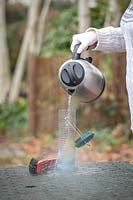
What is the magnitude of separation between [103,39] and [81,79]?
20cm

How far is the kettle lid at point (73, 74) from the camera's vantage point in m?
1.79

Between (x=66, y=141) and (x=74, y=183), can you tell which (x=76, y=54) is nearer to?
(x=66, y=141)

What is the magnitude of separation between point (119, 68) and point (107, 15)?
29.4 inches

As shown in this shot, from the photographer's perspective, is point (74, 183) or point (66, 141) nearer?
point (74, 183)

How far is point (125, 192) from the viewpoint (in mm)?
1731

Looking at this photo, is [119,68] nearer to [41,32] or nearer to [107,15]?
[107,15]

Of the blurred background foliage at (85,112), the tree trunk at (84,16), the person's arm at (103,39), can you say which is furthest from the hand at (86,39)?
the tree trunk at (84,16)

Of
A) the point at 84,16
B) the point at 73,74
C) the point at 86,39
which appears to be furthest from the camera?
the point at 84,16

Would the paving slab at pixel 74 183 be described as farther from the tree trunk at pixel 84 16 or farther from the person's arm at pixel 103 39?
the tree trunk at pixel 84 16

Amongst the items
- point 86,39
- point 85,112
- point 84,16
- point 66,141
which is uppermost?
point 84,16

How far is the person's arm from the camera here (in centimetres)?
191

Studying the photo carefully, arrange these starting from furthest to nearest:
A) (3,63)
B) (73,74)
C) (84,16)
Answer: (3,63) < (84,16) < (73,74)

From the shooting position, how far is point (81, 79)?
1799mm

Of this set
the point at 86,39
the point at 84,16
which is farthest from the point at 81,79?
the point at 84,16
